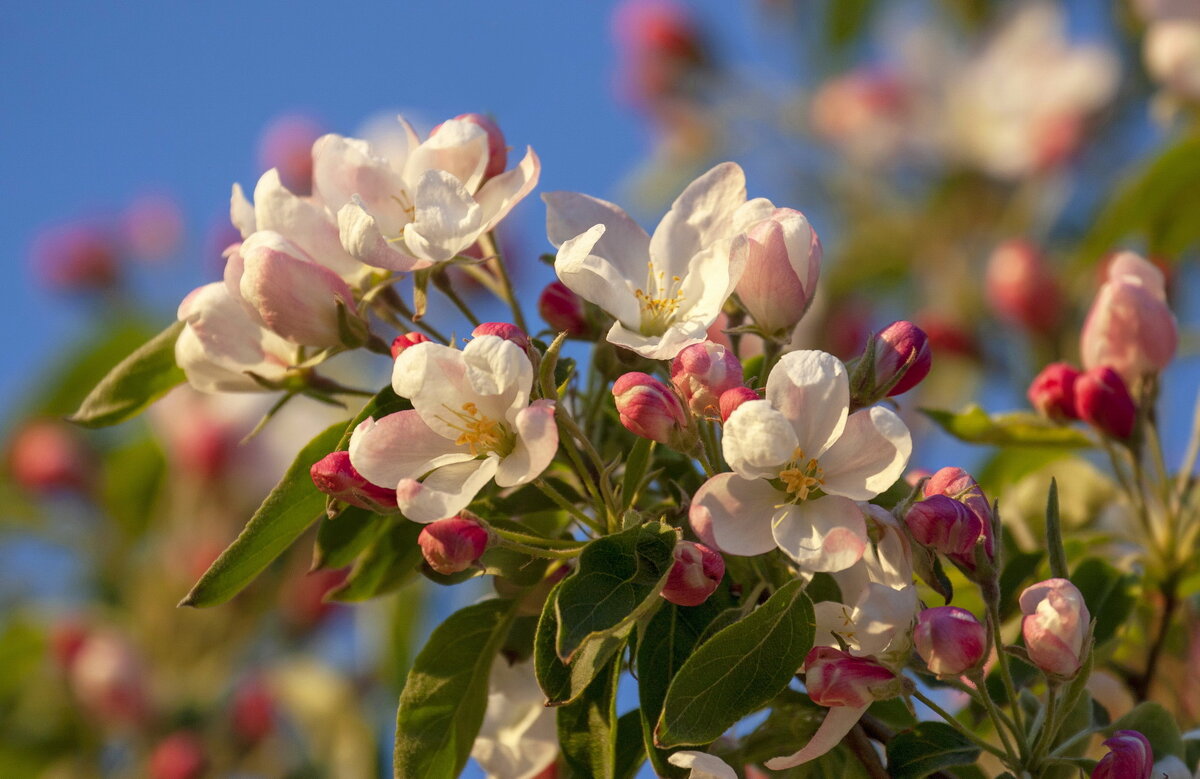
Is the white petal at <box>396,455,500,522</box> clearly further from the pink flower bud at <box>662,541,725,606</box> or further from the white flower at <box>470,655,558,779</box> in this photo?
the white flower at <box>470,655,558,779</box>

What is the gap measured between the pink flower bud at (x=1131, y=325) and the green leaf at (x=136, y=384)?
939 millimetres

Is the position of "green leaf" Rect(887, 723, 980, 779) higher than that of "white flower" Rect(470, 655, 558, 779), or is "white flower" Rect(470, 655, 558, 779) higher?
"green leaf" Rect(887, 723, 980, 779)

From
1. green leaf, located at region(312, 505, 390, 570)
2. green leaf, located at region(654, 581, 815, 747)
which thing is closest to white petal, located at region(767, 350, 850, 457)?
green leaf, located at region(654, 581, 815, 747)

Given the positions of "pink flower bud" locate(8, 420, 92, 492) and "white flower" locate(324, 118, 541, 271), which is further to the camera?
"pink flower bud" locate(8, 420, 92, 492)

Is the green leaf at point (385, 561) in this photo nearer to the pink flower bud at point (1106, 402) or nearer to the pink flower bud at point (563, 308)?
the pink flower bud at point (563, 308)

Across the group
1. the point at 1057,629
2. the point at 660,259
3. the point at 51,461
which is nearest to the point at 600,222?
the point at 660,259

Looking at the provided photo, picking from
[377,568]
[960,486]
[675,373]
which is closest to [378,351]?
[377,568]

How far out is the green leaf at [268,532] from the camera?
1.14 m

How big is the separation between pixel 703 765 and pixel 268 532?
0.41m

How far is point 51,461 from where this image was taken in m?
3.45

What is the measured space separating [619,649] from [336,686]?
2139mm

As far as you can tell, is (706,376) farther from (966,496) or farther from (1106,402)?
(1106,402)

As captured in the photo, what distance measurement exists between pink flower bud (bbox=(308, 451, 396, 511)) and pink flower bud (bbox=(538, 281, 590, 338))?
256 millimetres

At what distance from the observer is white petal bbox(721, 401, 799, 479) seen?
99cm
